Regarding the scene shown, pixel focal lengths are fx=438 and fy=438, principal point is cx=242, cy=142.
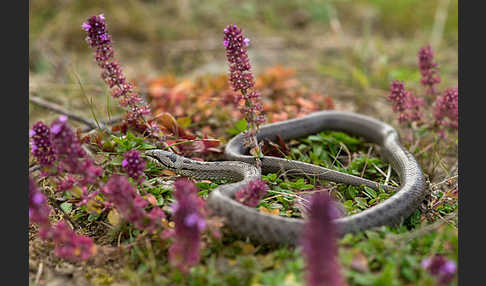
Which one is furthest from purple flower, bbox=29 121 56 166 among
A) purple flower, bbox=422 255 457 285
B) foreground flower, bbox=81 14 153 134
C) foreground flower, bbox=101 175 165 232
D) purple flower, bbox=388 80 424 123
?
purple flower, bbox=388 80 424 123

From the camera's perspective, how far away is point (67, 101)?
807cm

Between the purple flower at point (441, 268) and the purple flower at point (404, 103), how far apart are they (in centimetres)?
325

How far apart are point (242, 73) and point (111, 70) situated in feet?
4.78

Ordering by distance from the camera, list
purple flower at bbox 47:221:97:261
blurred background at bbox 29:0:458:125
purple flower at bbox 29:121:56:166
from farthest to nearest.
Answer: blurred background at bbox 29:0:458:125 < purple flower at bbox 29:121:56:166 < purple flower at bbox 47:221:97:261

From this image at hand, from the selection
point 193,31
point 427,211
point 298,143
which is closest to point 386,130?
point 298,143

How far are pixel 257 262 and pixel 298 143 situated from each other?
3049mm

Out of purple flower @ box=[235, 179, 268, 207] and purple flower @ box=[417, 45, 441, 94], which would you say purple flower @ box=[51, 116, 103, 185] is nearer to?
purple flower @ box=[235, 179, 268, 207]

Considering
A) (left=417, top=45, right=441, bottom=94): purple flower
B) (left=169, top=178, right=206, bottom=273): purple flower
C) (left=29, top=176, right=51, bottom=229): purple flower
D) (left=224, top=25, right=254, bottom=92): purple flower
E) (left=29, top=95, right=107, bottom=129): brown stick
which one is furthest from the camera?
(left=29, top=95, right=107, bottom=129): brown stick

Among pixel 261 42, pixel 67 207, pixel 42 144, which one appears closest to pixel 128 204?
pixel 42 144

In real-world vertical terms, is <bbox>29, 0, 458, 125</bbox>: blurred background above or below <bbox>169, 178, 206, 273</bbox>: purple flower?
above

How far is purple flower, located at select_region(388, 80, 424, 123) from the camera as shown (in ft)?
20.1

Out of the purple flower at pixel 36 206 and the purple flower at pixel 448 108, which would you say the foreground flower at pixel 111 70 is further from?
the purple flower at pixel 448 108

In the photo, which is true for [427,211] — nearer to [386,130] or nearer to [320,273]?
[386,130]

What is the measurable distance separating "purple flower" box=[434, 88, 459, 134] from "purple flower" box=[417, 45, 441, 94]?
32 centimetres
